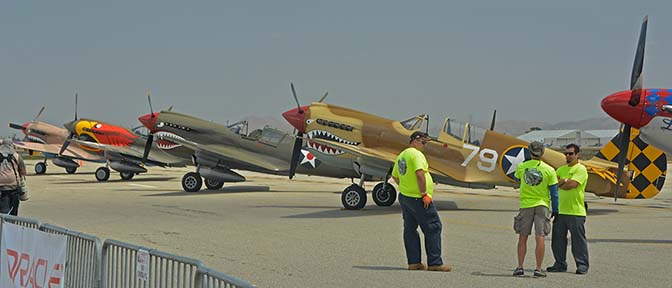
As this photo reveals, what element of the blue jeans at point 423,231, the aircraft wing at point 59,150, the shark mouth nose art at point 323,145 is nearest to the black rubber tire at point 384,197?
the shark mouth nose art at point 323,145

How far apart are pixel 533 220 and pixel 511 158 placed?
8069mm

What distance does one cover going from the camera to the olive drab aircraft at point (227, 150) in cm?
2350

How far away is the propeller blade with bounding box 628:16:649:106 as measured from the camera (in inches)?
464

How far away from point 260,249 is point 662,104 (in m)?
6.98

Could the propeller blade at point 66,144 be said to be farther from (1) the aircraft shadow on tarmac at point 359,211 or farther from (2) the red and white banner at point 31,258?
(2) the red and white banner at point 31,258

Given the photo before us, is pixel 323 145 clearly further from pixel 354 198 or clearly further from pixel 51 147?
pixel 51 147

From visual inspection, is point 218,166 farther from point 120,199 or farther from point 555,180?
point 555,180

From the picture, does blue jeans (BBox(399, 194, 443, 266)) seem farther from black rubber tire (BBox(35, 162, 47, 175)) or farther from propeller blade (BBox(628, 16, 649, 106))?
black rubber tire (BBox(35, 162, 47, 175))

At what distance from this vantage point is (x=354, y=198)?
16.4 meters

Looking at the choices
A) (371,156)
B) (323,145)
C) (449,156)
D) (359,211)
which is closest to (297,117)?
(323,145)

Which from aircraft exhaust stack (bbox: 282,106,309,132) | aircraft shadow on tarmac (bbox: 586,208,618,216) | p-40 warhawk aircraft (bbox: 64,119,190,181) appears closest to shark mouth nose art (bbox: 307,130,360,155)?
aircraft exhaust stack (bbox: 282,106,309,132)

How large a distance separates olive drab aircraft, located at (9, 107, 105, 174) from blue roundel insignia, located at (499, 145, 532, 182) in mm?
23341

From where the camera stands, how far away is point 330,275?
791 cm

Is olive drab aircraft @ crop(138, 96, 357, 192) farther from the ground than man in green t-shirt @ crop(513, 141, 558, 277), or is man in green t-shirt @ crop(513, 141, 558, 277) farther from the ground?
olive drab aircraft @ crop(138, 96, 357, 192)
